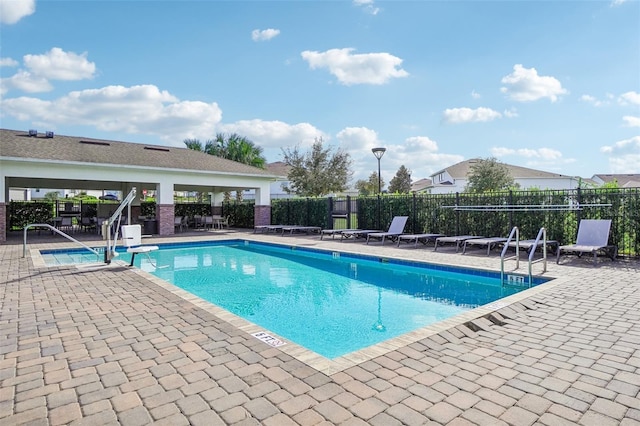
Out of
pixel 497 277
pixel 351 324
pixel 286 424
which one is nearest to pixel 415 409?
pixel 286 424

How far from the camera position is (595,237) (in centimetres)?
962

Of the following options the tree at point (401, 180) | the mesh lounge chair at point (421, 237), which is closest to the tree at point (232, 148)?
the mesh lounge chair at point (421, 237)

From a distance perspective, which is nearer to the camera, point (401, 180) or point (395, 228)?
point (395, 228)

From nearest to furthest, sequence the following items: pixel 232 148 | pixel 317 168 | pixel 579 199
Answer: pixel 579 199 < pixel 232 148 < pixel 317 168

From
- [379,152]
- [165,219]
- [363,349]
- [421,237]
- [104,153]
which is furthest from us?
[165,219]

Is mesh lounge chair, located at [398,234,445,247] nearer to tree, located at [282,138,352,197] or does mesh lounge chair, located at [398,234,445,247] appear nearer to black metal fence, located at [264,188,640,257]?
black metal fence, located at [264,188,640,257]

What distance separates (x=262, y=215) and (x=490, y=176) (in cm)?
1960

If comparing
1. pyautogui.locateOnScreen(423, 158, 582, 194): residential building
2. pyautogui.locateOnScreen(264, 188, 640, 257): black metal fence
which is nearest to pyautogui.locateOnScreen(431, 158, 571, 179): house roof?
pyautogui.locateOnScreen(423, 158, 582, 194): residential building

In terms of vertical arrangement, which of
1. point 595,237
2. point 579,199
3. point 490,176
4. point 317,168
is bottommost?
point 595,237

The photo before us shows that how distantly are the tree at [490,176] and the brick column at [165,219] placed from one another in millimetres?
22798

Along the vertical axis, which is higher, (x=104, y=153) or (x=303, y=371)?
(x=104, y=153)

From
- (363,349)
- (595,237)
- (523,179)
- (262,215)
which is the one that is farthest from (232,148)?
(523,179)

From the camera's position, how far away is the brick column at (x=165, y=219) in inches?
691

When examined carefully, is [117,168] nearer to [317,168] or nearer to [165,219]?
[165,219]
